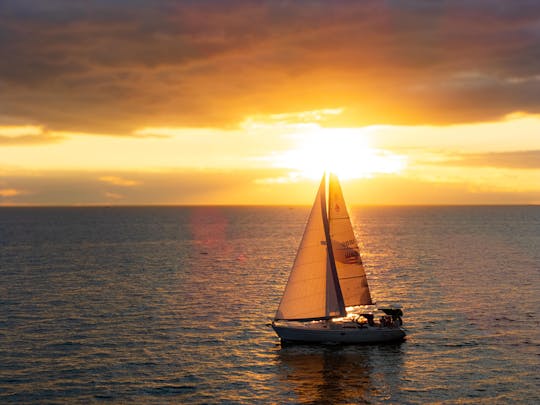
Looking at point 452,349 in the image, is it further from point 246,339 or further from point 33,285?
point 33,285

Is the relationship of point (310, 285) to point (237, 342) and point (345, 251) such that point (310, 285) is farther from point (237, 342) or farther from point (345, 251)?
point (237, 342)

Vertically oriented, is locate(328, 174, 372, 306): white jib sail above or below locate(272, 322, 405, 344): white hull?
above

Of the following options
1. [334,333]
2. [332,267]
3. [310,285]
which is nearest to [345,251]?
[332,267]

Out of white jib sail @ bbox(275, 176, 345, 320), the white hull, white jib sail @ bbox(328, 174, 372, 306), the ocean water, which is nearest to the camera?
the ocean water

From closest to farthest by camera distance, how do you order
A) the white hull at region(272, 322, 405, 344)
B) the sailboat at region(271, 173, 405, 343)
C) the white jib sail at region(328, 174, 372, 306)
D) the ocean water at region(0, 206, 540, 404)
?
the ocean water at region(0, 206, 540, 404), the white hull at region(272, 322, 405, 344), the sailboat at region(271, 173, 405, 343), the white jib sail at region(328, 174, 372, 306)

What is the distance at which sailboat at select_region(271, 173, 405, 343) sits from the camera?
54719mm

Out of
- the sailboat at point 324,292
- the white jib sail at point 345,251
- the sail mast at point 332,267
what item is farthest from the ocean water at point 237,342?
the white jib sail at point 345,251

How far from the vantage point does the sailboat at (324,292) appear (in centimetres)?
5472

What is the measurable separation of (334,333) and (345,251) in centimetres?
840

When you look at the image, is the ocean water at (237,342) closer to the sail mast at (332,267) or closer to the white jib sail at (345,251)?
the sail mast at (332,267)

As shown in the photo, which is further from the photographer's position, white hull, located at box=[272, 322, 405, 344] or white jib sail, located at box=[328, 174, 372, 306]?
white jib sail, located at box=[328, 174, 372, 306]

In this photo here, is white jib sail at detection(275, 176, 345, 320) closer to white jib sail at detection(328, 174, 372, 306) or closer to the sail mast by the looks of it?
the sail mast

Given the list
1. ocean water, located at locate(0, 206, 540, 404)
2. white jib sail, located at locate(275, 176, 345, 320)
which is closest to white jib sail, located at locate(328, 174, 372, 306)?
white jib sail, located at locate(275, 176, 345, 320)

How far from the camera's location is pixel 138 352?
52469 mm
